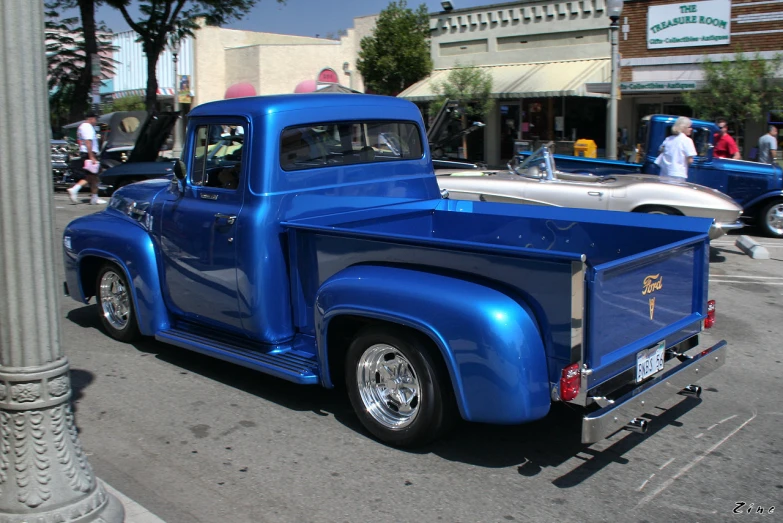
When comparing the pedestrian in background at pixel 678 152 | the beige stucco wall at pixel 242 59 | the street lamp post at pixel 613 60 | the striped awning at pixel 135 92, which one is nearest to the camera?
the pedestrian in background at pixel 678 152

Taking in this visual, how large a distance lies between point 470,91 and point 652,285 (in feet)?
68.8

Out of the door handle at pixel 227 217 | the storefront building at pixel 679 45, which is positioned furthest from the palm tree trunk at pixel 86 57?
the door handle at pixel 227 217

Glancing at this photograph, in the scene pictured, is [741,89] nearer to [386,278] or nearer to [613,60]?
[613,60]

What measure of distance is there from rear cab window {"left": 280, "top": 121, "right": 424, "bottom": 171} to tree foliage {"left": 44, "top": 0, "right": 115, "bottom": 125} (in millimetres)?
18656

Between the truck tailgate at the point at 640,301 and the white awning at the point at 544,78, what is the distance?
60.6ft

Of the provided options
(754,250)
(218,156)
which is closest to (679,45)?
(754,250)

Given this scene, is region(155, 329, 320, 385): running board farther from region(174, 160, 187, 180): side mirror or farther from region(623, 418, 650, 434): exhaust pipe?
region(623, 418, 650, 434): exhaust pipe

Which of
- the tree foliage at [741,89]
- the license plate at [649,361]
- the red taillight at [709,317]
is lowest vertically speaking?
the license plate at [649,361]

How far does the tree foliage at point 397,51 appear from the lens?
28.0m

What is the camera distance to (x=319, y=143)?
561cm

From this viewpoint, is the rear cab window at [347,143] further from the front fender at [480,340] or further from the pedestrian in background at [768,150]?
the pedestrian in background at [768,150]

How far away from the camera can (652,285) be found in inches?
168

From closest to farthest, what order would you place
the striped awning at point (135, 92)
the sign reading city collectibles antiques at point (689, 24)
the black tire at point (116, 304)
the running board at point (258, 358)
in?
1. the running board at point (258, 358)
2. the black tire at point (116, 304)
3. the sign reading city collectibles antiques at point (689, 24)
4. the striped awning at point (135, 92)

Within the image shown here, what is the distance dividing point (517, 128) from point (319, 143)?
2109cm
